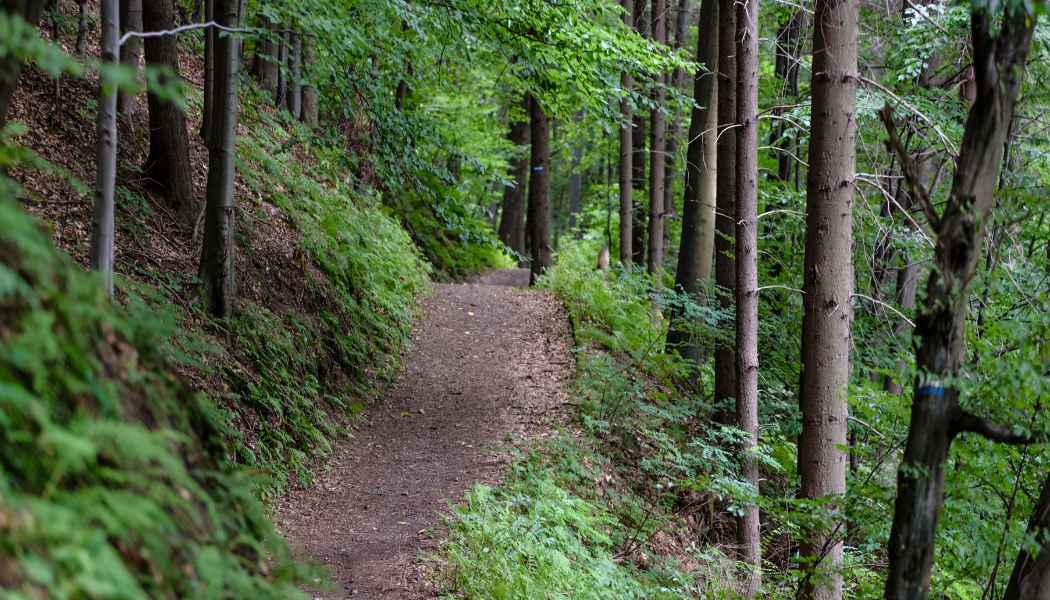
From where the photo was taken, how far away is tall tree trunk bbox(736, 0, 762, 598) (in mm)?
7109

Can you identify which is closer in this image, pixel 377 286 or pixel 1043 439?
pixel 1043 439

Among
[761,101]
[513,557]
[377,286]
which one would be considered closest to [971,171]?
[513,557]

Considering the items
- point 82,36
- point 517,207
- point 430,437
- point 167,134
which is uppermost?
point 82,36

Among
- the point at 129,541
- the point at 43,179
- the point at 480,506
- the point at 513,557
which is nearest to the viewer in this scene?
the point at 129,541

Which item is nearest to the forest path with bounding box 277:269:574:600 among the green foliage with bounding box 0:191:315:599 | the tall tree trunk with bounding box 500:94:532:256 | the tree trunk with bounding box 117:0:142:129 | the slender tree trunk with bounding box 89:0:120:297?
the slender tree trunk with bounding box 89:0:120:297

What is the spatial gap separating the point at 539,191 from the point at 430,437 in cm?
883

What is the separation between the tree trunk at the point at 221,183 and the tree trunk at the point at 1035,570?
23.7 ft

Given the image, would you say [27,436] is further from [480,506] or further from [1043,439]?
[480,506]

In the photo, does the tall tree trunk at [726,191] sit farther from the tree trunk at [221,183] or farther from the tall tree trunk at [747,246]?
the tree trunk at [221,183]

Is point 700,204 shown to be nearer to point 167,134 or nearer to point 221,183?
point 221,183

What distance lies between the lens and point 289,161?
39.5 ft

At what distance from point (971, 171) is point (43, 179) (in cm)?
787

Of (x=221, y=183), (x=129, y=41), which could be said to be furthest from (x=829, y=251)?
(x=129, y=41)

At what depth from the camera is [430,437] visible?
845cm
